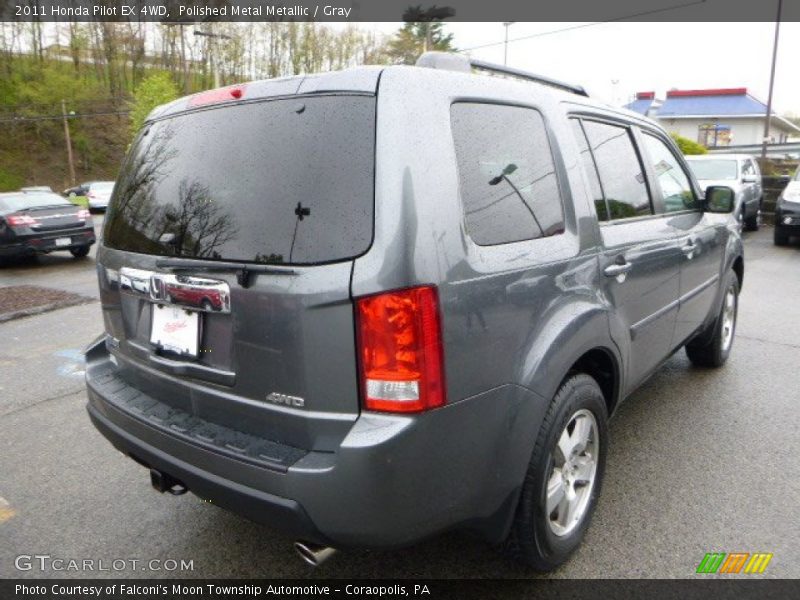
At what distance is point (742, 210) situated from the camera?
39.5 feet

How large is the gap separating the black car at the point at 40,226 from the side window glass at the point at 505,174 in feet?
37.2

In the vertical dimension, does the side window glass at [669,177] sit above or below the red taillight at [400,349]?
above

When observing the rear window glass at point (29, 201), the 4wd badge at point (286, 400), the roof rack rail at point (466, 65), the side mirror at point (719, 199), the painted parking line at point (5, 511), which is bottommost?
the painted parking line at point (5, 511)

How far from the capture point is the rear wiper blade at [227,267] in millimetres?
1769

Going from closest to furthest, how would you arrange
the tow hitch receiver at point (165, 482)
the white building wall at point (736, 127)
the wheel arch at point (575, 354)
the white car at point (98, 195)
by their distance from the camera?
Answer: 1. the wheel arch at point (575, 354)
2. the tow hitch receiver at point (165, 482)
3. the white car at point (98, 195)
4. the white building wall at point (736, 127)

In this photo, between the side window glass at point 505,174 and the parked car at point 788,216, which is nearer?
the side window glass at point 505,174

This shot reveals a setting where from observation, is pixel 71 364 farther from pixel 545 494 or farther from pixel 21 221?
pixel 21 221

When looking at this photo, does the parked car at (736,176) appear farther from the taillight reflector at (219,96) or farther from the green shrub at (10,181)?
the green shrub at (10,181)

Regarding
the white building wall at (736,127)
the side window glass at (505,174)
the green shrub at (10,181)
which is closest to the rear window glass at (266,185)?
the side window glass at (505,174)

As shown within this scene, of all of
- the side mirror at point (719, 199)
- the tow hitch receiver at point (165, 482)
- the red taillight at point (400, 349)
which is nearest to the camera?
the red taillight at point (400, 349)

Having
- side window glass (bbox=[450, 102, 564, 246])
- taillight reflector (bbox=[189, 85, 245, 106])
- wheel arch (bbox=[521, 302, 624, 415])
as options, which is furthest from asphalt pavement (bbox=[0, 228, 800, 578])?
taillight reflector (bbox=[189, 85, 245, 106])

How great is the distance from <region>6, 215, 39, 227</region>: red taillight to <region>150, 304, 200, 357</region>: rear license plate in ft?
35.2

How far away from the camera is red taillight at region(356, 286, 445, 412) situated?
167 cm

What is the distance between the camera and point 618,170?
2.90 meters
